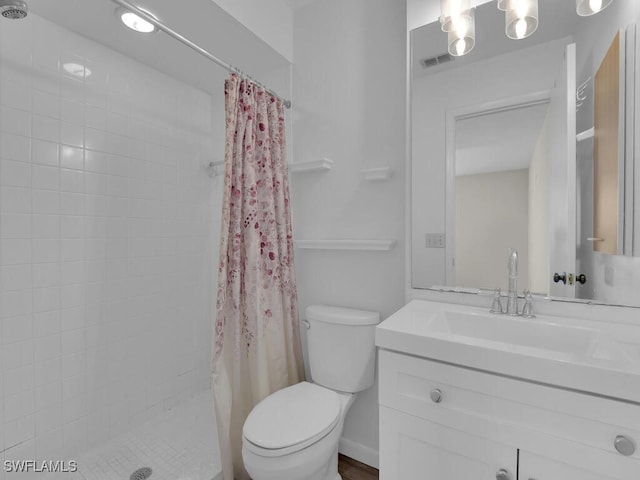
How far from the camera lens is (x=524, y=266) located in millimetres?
1304

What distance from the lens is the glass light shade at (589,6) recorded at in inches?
43.1

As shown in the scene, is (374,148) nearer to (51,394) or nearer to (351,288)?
(351,288)

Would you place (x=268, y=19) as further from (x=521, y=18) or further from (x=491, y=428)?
(x=491, y=428)

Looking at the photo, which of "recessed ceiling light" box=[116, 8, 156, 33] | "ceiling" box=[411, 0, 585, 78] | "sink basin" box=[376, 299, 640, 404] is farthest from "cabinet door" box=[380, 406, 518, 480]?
"recessed ceiling light" box=[116, 8, 156, 33]

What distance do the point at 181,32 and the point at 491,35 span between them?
1.45 meters

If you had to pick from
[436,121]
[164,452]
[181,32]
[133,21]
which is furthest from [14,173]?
[436,121]

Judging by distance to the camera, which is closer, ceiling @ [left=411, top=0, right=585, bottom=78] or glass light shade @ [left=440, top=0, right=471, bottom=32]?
ceiling @ [left=411, top=0, right=585, bottom=78]

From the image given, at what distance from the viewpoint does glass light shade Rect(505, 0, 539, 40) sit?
1196mm

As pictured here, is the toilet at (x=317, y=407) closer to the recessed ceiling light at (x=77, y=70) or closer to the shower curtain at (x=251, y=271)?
the shower curtain at (x=251, y=271)

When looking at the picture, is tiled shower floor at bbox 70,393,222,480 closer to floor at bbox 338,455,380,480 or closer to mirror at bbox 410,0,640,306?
floor at bbox 338,455,380,480

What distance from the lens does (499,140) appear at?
1.32 m

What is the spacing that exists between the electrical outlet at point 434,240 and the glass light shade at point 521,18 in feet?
2.71

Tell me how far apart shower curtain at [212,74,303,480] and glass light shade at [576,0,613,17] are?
1285 mm

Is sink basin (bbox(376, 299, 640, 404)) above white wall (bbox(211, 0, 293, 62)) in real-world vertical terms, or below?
below
